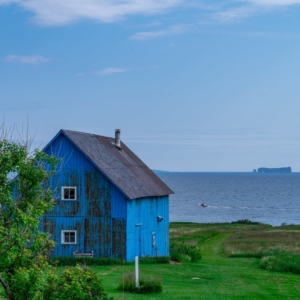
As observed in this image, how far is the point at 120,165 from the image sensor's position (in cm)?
4006

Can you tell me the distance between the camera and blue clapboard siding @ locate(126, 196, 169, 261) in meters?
37.1

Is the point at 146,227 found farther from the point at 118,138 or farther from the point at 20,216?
the point at 20,216

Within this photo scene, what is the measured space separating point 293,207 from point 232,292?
134 meters

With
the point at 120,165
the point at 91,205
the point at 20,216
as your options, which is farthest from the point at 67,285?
the point at 120,165

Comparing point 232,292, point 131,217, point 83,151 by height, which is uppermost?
point 83,151

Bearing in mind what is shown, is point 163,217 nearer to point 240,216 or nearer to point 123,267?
point 123,267

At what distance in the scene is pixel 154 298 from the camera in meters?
22.9

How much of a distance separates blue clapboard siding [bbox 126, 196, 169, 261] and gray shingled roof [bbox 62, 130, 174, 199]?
681 millimetres

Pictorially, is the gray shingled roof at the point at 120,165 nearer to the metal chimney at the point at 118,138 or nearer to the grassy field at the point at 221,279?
the metal chimney at the point at 118,138

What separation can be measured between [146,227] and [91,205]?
4646 mm

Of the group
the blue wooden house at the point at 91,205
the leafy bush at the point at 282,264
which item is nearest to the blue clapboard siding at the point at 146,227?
the blue wooden house at the point at 91,205

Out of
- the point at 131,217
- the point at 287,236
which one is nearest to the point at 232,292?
the point at 131,217

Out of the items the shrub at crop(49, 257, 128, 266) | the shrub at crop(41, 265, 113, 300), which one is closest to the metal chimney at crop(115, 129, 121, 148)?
the shrub at crop(49, 257, 128, 266)

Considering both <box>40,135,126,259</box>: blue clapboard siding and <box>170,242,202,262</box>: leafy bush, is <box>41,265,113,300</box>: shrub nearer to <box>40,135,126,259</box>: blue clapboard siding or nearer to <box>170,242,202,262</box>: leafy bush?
<box>40,135,126,259</box>: blue clapboard siding
